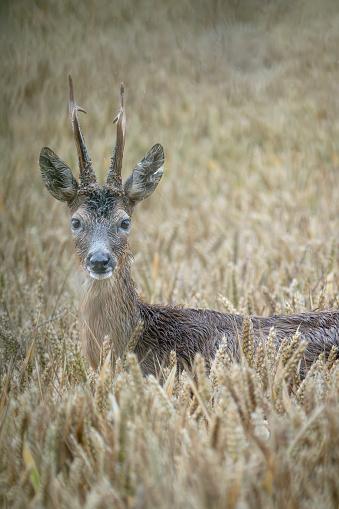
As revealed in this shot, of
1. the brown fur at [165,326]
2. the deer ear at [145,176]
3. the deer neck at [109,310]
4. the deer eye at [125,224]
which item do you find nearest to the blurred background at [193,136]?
the brown fur at [165,326]

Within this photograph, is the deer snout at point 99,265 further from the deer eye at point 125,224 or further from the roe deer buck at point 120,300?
the deer eye at point 125,224

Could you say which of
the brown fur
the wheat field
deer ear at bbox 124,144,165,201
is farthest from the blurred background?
deer ear at bbox 124,144,165,201

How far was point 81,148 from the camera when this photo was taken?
149 inches

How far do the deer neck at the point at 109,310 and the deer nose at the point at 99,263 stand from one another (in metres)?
0.27

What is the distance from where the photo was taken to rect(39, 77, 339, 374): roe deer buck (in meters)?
3.61

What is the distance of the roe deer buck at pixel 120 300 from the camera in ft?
11.8

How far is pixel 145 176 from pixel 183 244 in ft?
10.2

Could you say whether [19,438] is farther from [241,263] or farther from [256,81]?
[256,81]

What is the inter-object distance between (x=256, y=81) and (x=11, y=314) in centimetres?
563

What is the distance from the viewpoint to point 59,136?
375 inches

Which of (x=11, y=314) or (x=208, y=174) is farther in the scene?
(x=208, y=174)

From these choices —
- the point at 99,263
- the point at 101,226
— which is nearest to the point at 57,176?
the point at 101,226

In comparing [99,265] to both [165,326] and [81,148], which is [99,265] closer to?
[165,326]

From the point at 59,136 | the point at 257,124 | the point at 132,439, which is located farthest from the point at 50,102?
the point at 132,439
